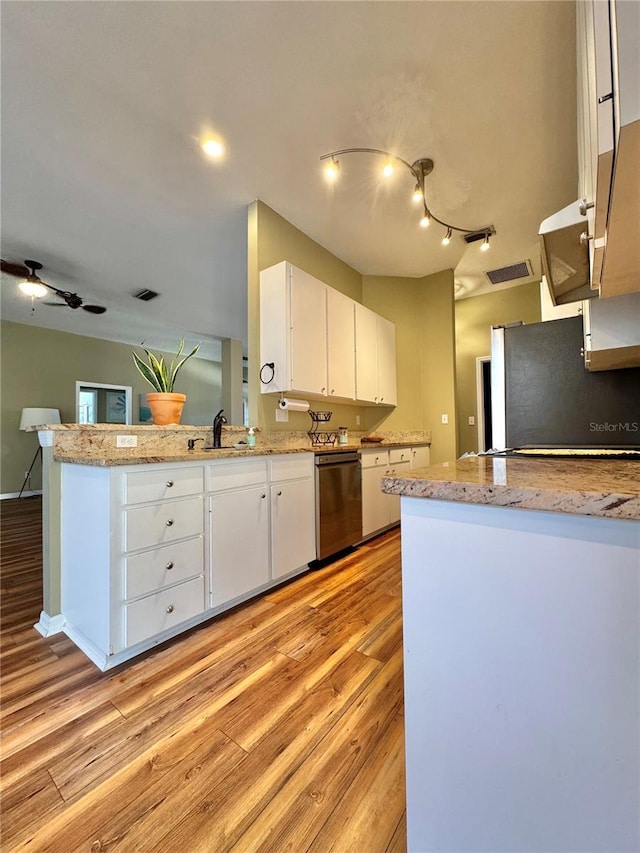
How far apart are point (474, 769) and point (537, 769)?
11 centimetres

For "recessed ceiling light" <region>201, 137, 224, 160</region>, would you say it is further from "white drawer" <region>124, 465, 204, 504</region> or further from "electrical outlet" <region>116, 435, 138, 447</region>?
"white drawer" <region>124, 465, 204, 504</region>

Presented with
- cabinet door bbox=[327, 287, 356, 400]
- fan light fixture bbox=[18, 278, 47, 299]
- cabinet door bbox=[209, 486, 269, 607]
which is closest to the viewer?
cabinet door bbox=[209, 486, 269, 607]

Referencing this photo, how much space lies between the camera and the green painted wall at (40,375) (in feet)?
17.9

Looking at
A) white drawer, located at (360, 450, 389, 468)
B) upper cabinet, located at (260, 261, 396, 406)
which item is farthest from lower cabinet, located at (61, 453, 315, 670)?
white drawer, located at (360, 450, 389, 468)

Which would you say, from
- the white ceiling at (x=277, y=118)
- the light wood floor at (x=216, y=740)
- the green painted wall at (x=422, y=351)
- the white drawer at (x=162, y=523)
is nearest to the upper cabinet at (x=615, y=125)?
the white ceiling at (x=277, y=118)

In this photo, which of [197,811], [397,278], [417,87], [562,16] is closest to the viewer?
[197,811]

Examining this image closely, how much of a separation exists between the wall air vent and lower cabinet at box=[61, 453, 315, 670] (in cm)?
341

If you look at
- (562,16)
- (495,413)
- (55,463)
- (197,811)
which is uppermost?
(562,16)

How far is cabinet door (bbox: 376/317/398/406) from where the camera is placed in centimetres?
369

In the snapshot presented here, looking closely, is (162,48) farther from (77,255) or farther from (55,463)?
(77,255)

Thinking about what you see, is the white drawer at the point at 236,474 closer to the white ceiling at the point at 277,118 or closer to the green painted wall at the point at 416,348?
the green painted wall at the point at 416,348

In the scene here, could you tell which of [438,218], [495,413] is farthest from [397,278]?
[495,413]

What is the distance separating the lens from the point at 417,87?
1.77 metres

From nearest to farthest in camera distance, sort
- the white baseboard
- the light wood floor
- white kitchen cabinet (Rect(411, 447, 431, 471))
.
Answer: the light wood floor
the white baseboard
white kitchen cabinet (Rect(411, 447, 431, 471))
